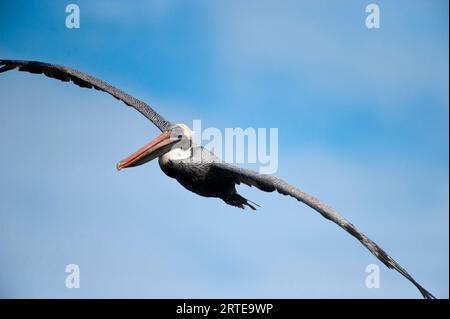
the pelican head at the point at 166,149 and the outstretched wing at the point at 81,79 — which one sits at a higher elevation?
the outstretched wing at the point at 81,79

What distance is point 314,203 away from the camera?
32.1 ft

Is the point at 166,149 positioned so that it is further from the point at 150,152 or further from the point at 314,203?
the point at 314,203

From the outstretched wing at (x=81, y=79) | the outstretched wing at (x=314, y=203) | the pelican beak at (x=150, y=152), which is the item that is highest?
the outstretched wing at (x=81, y=79)

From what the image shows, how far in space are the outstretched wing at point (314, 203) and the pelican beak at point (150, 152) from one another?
124 cm

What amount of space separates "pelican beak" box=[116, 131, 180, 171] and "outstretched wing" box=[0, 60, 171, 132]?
3.07 ft

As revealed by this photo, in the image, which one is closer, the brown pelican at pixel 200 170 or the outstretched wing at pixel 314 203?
the outstretched wing at pixel 314 203

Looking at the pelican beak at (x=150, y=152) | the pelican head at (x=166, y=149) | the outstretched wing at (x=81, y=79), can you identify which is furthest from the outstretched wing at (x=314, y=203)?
the outstretched wing at (x=81, y=79)

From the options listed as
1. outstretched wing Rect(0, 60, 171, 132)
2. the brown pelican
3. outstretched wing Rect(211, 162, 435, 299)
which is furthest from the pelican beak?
outstretched wing Rect(211, 162, 435, 299)

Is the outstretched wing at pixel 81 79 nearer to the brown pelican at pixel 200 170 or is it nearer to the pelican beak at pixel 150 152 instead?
the brown pelican at pixel 200 170

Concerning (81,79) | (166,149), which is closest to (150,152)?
(166,149)

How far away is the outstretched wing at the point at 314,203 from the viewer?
9422mm

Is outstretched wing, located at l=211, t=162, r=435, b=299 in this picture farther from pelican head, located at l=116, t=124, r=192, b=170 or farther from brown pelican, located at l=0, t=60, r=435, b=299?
pelican head, located at l=116, t=124, r=192, b=170
